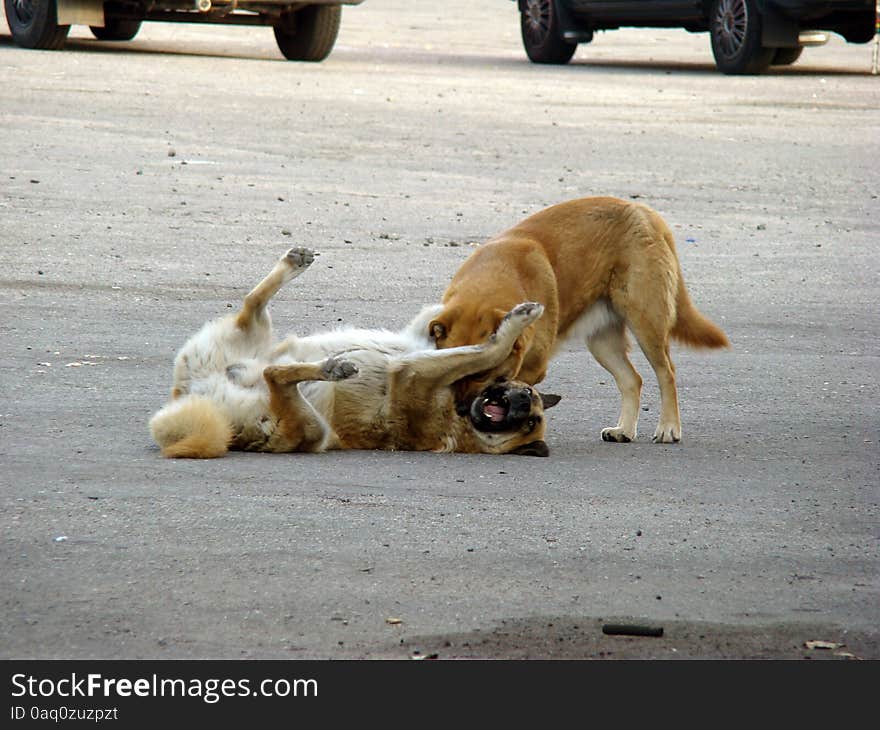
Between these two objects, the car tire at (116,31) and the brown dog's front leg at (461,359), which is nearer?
the brown dog's front leg at (461,359)

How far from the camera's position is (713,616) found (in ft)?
14.5

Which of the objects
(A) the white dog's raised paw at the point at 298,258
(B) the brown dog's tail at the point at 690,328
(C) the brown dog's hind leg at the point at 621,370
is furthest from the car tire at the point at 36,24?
(B) the brown dog's tail at the point at 690,328

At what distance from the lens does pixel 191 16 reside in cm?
1992

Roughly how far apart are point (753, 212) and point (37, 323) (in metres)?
6.59

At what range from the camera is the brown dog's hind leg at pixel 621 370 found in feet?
23.7

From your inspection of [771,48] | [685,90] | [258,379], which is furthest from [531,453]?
[771,48]

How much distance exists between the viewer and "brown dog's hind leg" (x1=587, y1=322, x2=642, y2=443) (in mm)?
7223

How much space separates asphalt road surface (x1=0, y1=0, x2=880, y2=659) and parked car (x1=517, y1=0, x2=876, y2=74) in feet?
2.93

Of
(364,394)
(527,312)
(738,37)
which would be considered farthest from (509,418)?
(738,37)

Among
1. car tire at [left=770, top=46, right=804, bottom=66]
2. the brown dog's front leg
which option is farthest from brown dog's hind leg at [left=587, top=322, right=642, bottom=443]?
car tire at [left=770, top=46, right=804, bottom=66]

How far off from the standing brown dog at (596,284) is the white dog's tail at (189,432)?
3.74ft

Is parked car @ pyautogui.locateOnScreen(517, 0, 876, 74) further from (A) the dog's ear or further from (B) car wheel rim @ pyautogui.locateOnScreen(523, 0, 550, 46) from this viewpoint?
(A) the dog's ear

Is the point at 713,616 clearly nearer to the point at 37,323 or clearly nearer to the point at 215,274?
the point at 37,323

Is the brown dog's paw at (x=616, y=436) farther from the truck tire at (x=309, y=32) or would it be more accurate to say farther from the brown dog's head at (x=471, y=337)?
the truck tire at (x=309, y=32)
